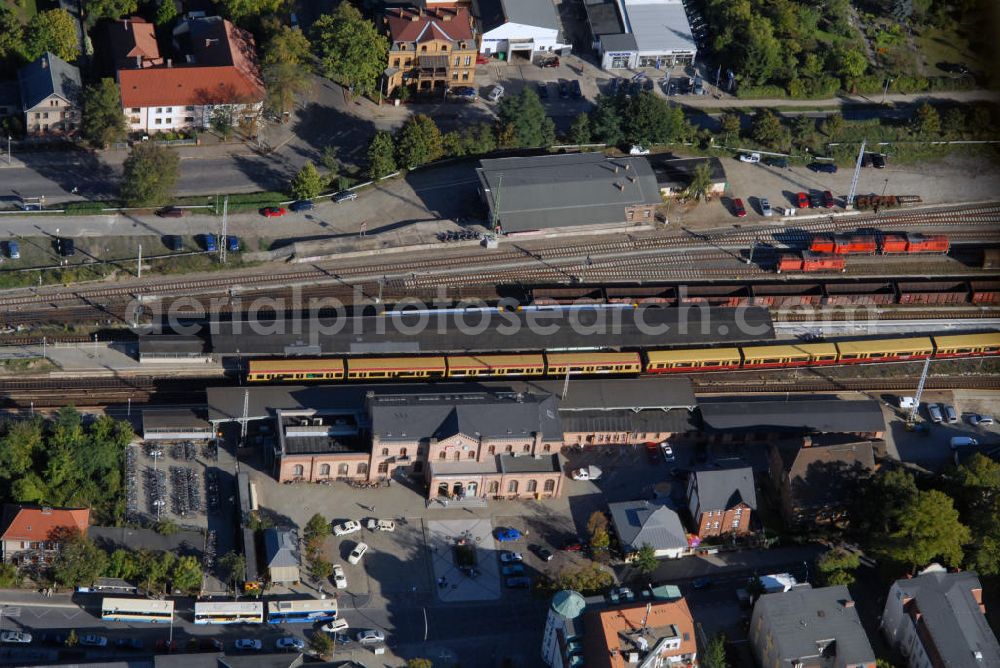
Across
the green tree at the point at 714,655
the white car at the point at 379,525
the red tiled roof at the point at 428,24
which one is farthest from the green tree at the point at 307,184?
the green tree at the point at 714,655

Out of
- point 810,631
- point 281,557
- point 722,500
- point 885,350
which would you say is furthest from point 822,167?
point 281,557

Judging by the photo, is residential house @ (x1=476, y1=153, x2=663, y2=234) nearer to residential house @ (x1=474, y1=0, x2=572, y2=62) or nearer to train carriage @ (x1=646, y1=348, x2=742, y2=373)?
train carriage @ (x1=646, y1=348, x2=742, y2=373)

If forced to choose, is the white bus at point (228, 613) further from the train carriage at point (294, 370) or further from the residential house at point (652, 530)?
the residential house at point (652, 530)

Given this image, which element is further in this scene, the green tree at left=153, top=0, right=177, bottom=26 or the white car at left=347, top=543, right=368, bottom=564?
the green tree at left=153, top=0, right=177, bottom=26

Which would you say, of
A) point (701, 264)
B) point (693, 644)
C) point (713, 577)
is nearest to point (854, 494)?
point (713, 577)

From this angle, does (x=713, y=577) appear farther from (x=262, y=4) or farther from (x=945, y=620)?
(x=262, y=4)

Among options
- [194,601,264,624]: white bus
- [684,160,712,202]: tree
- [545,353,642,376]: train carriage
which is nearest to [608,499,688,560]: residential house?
[545,353,642,376]: train carriage
